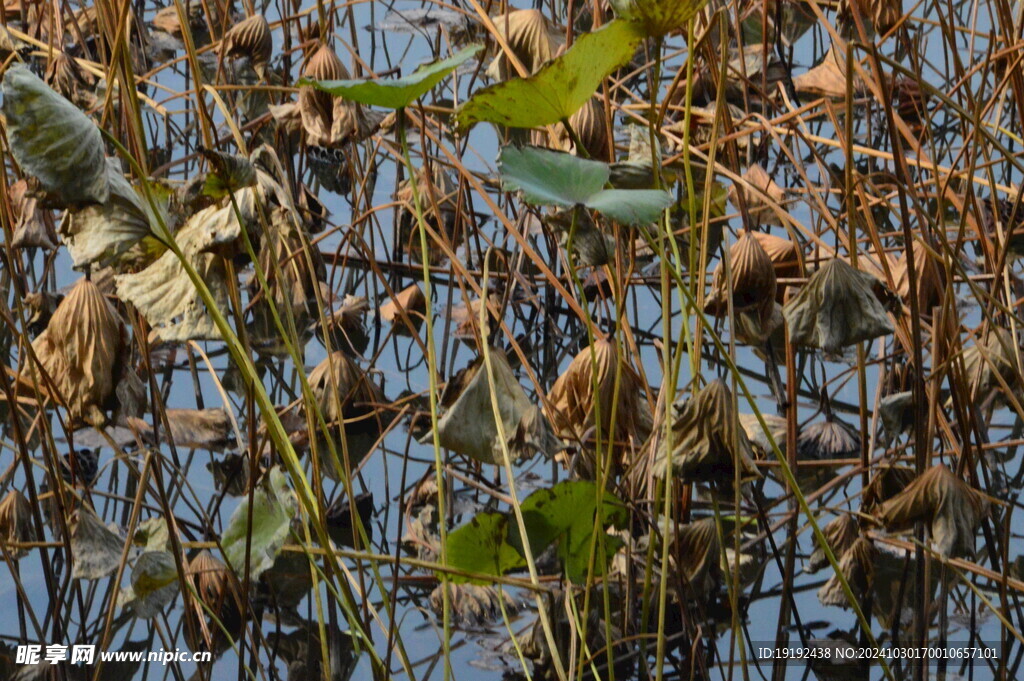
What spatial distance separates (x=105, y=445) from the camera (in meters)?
1.08

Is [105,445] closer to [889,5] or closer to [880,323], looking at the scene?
[880,323]

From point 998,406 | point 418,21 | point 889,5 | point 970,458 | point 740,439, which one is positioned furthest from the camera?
point 418,21

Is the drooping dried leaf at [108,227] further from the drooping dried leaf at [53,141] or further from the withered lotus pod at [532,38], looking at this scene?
the withered lotus pod at [532,38]

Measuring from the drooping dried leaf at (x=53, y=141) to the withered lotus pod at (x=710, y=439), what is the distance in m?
0.37

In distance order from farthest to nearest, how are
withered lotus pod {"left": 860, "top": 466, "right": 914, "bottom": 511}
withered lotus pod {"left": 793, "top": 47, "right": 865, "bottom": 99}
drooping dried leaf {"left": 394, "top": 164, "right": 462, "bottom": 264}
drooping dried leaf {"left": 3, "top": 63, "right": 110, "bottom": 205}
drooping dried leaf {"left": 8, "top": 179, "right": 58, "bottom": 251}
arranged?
drooping dried leaf {"left": 394, "top": 164, "right": 462, "bottom": 264} < withered lotus pod {"left": 793, "top": 47, "right": 865, "bottom": 99} < drooping dried leaf {"left": 8, "top": 179, "right": 58, "bottom": 251} < withered lotus pod {"left": 860, "top": 466, "right": 914, "bottom": 511} < drooping dried leaf {"left": 3, "top": 63, "right": 110, "bottom": 205}

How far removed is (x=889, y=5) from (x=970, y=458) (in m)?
0.64

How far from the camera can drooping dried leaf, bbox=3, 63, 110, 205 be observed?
0.47 meters

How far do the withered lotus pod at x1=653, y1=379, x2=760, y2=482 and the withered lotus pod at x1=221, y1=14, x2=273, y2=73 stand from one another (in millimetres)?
1002

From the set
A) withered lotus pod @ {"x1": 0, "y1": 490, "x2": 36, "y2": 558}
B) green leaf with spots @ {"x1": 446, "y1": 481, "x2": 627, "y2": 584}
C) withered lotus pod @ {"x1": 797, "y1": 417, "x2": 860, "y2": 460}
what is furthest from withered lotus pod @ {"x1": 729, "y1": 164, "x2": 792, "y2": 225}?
withered lotus pod @ {"x1": 0, "y1": 490, "x2": 36, "y2": 558}

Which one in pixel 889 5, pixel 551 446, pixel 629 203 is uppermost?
pixel 889 5

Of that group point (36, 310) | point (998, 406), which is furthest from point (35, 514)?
point (998, 406)

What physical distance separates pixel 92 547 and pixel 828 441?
735mm

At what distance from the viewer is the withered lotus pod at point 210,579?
84 centimetres

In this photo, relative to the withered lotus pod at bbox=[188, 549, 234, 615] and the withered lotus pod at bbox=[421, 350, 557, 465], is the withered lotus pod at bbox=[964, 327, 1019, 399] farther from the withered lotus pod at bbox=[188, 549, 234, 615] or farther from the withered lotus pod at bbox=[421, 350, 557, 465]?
the withered lotus pod at bbox=[188, 549, 234, 615]
